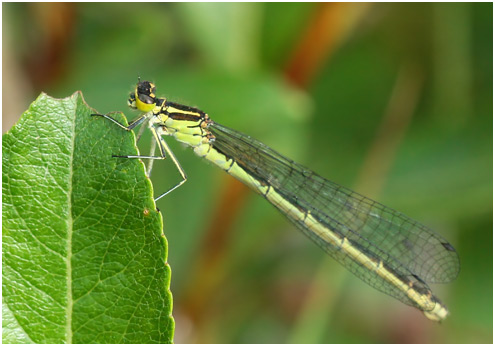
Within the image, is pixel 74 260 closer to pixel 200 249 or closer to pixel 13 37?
pixel 200 249

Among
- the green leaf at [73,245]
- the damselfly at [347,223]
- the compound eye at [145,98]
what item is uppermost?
the damselfly at [347,223]


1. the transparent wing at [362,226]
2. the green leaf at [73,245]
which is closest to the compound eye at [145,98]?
the transparent wing at [362,226]

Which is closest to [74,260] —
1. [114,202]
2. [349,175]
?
[114,202]

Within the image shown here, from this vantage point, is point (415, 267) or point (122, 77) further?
point (122, 77)

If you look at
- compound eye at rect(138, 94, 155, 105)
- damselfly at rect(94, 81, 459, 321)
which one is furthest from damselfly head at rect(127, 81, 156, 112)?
damselfly at rect(94, 81, 459, 321)

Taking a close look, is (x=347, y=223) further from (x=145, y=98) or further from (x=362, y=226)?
(x=145, y=98)

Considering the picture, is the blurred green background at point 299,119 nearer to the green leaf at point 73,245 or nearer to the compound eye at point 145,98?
the compound eye at point 145,98

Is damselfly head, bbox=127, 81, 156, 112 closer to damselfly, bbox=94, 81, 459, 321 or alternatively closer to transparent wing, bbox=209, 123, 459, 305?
damselfly, bbox=94, 81, 459, 321

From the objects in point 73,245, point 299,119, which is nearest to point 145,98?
point 299,119

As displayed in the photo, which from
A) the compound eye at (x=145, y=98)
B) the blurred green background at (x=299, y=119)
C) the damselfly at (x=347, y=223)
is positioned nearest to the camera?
the compound eye at (x=145, y=98)

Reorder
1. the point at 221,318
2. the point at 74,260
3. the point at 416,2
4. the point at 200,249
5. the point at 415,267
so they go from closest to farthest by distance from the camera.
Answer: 1. the point at 74,260
2. the point at 415,267
3. the point at 200,249
4. the point at 221,318
5. the point at 416,2
